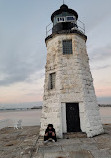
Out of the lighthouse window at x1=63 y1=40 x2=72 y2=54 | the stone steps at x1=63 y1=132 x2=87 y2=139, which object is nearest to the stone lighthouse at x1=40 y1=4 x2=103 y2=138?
the lighthouse window at x1=63 y1=40 x2=72 y2=54

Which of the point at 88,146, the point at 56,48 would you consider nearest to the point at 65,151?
the point at 88,146

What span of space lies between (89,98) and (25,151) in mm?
5572

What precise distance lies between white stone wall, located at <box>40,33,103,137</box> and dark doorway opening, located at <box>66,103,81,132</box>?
34cm

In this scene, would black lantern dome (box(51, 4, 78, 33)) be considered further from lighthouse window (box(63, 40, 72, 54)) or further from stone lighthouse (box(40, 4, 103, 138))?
lighthouse window (box(63, 40, 72, 54))

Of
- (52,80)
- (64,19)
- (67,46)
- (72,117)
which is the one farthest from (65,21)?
(72,117)

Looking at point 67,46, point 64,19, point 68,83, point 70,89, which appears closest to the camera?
point 70,89

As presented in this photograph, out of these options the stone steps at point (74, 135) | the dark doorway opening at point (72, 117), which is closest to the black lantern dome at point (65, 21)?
the dark doorway opening at point (72, 117)

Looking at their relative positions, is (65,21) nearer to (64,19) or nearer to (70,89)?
(64,19)

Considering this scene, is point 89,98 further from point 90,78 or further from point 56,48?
point 56,48

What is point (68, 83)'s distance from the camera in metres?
9.55

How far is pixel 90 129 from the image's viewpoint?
8.61 metres

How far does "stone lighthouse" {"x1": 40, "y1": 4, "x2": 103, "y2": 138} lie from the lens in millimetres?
9000

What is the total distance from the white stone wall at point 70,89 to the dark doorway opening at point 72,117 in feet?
1.11

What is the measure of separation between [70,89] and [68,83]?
0.48 m
